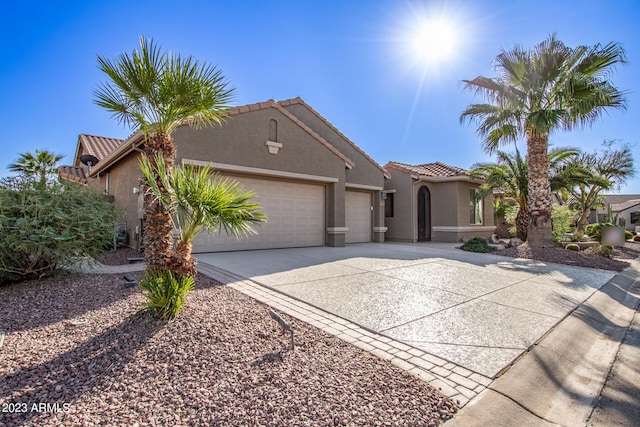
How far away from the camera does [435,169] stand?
61.6ft

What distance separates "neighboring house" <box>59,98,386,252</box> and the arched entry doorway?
14.5ft

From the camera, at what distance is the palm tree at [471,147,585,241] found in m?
14.0

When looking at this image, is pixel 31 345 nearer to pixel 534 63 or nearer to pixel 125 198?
pixel 125 198

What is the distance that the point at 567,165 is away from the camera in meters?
14.6

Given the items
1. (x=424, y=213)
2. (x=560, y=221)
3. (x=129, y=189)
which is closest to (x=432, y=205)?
(x=424, y=213)

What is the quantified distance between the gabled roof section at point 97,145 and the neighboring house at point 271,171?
693 mm

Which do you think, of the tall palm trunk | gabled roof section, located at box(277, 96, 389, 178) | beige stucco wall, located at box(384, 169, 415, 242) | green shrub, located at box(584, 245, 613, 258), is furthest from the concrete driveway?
gabled roof section, located at box(277, 96, 389, 178)

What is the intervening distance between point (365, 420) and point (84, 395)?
2.17 metres

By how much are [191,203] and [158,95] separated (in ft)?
5.58

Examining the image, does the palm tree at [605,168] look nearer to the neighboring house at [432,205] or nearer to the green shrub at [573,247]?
the neighboring house at [432,205]

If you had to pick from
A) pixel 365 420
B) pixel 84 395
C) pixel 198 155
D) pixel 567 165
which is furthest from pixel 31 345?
pixel 567 165

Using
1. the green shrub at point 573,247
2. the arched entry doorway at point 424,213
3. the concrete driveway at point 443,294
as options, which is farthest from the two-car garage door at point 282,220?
the green shrub at point 573,247

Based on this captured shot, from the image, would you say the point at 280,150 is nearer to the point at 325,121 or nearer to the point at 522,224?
the point at 325,121

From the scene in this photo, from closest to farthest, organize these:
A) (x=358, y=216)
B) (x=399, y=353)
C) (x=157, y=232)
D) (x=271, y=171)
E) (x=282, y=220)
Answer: (x=399, y=353), (x=157, y=232), (x=271, y=171), (x=282, y=220), (x=358, y=216)
